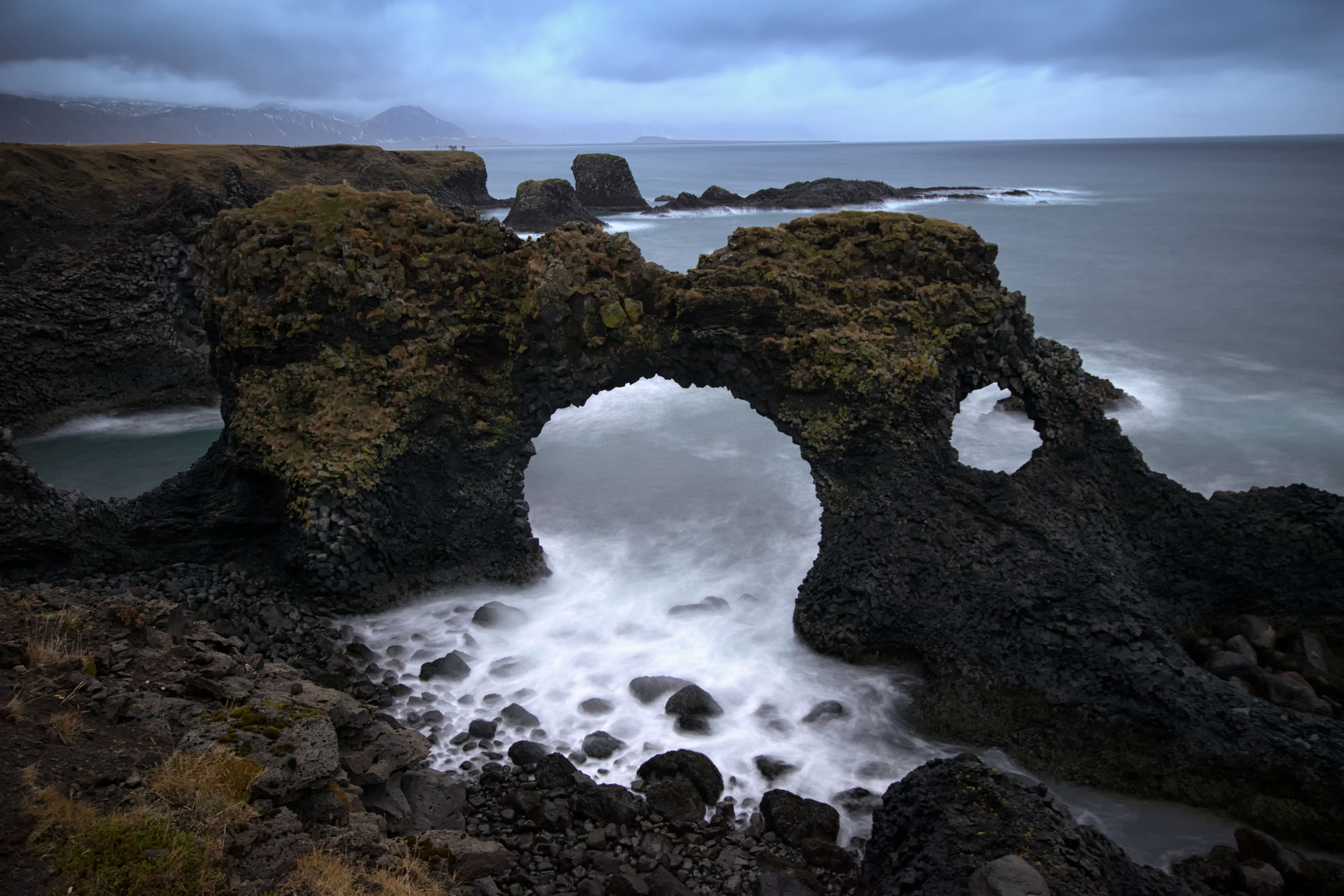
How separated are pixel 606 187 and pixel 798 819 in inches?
2969

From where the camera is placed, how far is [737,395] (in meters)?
18.1

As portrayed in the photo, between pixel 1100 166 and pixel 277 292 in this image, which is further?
pixel 1100 166

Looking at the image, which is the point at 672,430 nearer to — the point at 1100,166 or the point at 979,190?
the point at 979,190

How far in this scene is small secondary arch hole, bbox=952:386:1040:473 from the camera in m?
27.0

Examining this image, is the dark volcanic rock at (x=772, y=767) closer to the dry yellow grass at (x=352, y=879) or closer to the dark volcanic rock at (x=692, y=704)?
the dark volcanic rock at (x=692, y=704)

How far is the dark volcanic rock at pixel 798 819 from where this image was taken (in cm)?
1116

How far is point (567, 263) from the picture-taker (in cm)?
1672

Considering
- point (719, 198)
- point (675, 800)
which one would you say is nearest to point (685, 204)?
point (719, 198)

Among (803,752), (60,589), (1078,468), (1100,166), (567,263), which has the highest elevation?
(1100,166)

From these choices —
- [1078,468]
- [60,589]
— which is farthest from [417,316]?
[1078,468]

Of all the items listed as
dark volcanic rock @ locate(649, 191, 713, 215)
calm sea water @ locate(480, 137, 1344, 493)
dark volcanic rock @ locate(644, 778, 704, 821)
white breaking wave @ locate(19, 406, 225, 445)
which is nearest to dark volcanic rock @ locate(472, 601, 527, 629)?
dark volcanic rock @ locate(644, 778, 704, 821)

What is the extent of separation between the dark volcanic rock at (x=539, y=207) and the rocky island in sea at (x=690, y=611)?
48879mm

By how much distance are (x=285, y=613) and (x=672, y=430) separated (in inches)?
640

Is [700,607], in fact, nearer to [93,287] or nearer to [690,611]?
[690,611]
